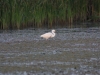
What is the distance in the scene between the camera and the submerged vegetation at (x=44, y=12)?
19984 millimetres

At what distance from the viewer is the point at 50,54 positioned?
12680 mm

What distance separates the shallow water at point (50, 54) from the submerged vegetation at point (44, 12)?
5.05 ft

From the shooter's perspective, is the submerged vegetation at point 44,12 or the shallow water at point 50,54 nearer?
the shallow water at point 50,54

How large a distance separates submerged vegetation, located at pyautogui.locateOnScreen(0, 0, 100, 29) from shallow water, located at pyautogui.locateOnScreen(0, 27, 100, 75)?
1538mm

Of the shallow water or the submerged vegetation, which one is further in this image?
the submerged vegetation

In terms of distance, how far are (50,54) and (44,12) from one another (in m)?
8.93

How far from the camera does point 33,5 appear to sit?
21031mm

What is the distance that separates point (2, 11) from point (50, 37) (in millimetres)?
3706

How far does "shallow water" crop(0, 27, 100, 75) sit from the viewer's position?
403 inches

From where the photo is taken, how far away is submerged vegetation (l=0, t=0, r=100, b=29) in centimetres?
1998

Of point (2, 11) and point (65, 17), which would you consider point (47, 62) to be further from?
point (65, 17)

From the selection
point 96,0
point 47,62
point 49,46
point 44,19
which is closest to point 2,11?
point 44,19

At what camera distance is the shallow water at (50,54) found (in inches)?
403

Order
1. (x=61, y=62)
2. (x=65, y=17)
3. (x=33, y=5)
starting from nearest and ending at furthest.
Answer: (x=61, y=62), (x=33, y=5), (x=65, y=17)
